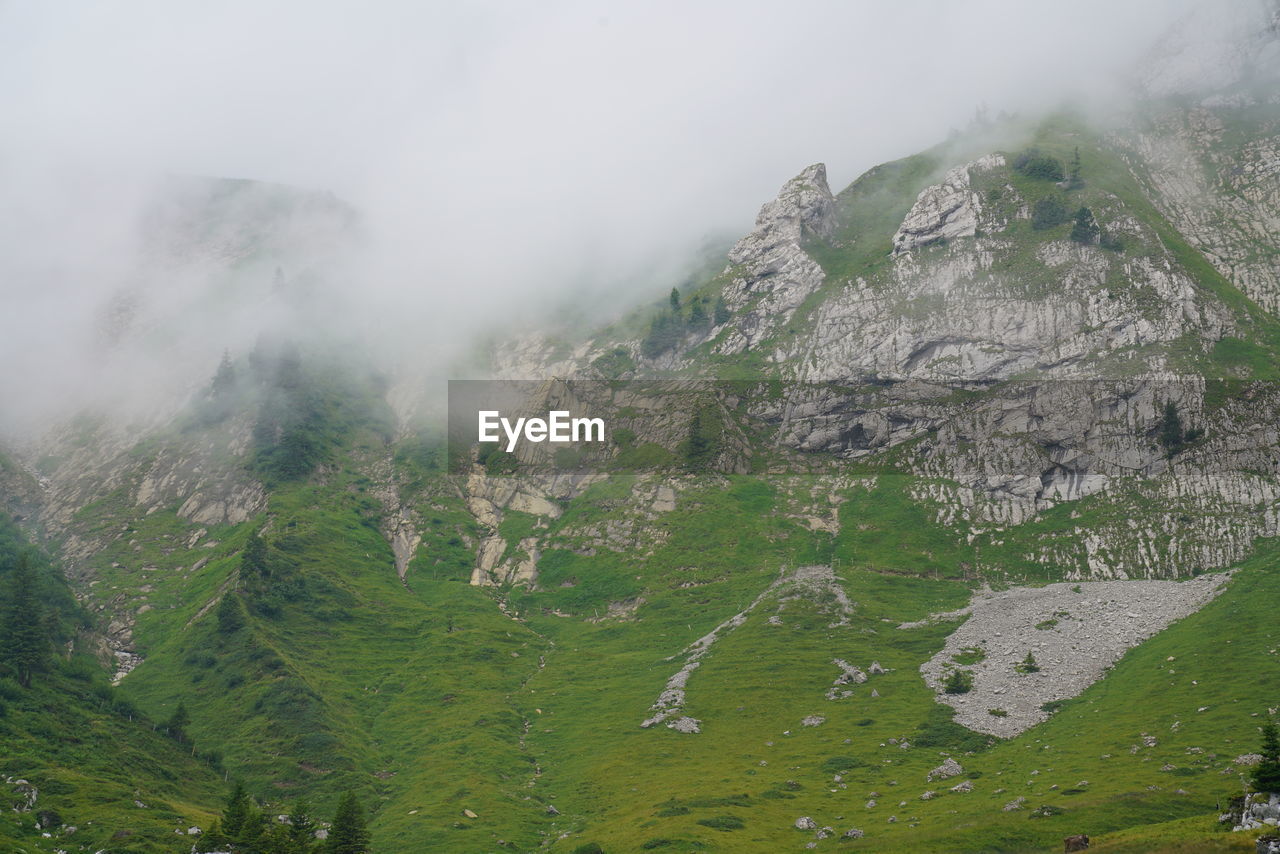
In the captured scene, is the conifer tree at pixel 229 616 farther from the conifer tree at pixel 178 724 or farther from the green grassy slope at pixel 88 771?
the conifer tree at pixel 178 724

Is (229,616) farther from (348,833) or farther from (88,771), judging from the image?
(348,833)

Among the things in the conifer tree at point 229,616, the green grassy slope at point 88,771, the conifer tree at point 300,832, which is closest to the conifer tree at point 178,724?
the green grassy slope at point 88,771

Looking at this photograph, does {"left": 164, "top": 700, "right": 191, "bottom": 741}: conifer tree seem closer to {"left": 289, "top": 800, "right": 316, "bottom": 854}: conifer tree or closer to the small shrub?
{"left": 289, "top": 800, "right": 316, "bottom": 854}: conifer tree

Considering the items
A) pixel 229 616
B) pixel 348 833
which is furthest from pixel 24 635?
pixel 348 833

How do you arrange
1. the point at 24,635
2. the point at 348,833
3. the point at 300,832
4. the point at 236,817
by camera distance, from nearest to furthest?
the point at 348,833
the point at 236,817
the point at 300,832
the point at 24,635

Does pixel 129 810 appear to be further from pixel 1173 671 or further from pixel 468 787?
pixel 1173 671

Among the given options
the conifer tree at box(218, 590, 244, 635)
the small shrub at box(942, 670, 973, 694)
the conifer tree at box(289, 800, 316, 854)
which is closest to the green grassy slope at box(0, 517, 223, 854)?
the conifer tree at box(289, 800, 316, 854)
